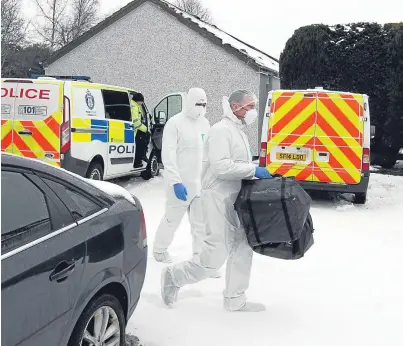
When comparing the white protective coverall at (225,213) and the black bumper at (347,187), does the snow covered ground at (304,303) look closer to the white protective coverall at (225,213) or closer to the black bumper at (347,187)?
the white protective coverall at (225,213)

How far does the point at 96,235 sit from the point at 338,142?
267 inches

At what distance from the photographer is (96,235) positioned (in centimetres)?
308

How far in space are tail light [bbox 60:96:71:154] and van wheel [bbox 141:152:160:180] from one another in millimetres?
3407

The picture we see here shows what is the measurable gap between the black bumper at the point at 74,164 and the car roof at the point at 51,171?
Answer: 17.8 feet

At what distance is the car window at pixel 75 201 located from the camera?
300 centimetres

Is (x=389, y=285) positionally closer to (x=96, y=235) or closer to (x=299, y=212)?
(x=299, y=212)

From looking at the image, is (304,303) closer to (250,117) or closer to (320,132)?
(250,117)

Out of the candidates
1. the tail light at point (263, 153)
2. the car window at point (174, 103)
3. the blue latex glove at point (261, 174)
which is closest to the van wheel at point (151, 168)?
the car window at point (174, 103)

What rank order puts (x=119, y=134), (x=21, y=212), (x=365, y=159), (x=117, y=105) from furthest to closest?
1. (x=117, y=105)
2. (x=119, y=134)
3. (x=365, y=159)
4. (x=21, y=212)

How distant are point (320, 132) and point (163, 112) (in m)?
3.98

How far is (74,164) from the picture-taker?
349 inches

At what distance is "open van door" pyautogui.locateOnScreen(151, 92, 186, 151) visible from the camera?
11.9 meters

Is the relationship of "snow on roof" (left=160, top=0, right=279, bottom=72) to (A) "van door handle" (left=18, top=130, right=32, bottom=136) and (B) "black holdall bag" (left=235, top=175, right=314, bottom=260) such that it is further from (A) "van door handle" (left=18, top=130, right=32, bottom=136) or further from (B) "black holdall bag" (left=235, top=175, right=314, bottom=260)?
(B) "black holdall bag" (left=235, top=175, right=314, bottom=260)

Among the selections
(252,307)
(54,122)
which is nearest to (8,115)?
(54,122)
